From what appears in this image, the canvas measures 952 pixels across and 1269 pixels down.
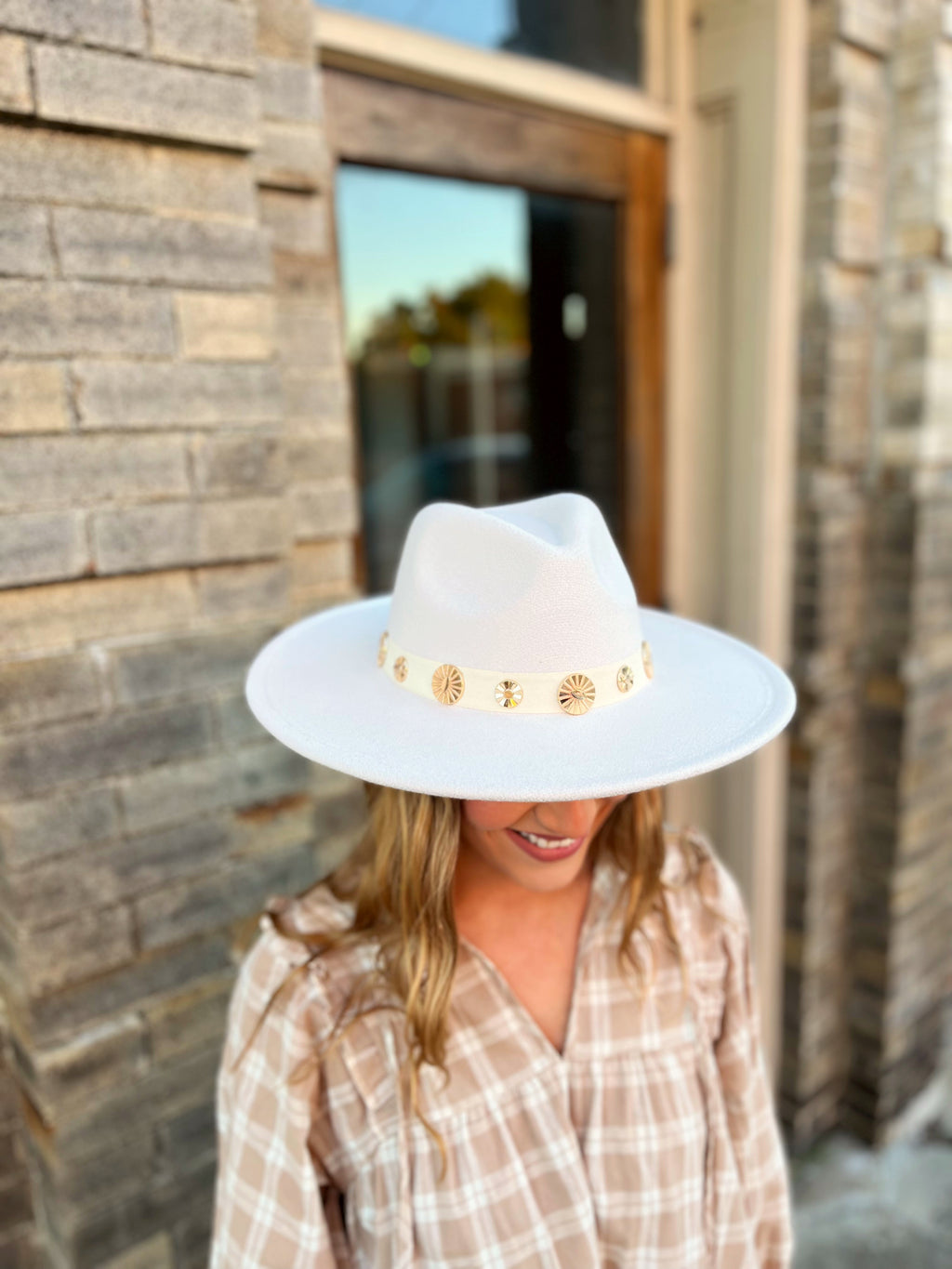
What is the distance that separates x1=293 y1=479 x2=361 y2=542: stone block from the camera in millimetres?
1638

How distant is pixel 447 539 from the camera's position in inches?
40.5

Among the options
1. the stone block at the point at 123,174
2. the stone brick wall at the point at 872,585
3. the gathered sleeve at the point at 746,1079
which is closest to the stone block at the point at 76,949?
the gathered sleeve at the point at 746,1079

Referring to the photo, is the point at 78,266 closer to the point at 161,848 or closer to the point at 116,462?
the point at 116,462

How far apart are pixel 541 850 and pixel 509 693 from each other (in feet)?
0.73

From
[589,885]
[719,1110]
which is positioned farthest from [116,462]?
[719,1110]

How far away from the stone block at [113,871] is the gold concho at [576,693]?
783 millimetres

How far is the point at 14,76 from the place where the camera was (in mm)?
1171

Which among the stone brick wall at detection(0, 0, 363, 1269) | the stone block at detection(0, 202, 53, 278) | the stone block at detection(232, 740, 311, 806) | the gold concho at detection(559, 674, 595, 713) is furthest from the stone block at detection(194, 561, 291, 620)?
the gold concho at detection(559, 674, 595, 713)

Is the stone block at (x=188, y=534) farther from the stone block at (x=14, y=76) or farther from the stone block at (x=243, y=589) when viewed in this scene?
the stone block at (x=14, y=76)

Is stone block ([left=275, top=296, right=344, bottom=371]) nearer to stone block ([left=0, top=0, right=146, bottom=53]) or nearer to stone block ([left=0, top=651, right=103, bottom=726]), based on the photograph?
stone block ([left=0, top=0, right=146, bottom=53])

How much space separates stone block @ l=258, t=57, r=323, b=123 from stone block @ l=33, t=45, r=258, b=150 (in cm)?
13

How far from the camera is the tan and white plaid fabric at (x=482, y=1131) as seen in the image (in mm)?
1110

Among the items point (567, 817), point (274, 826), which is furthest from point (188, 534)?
point (567, 817)

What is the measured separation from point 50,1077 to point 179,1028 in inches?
8.1
